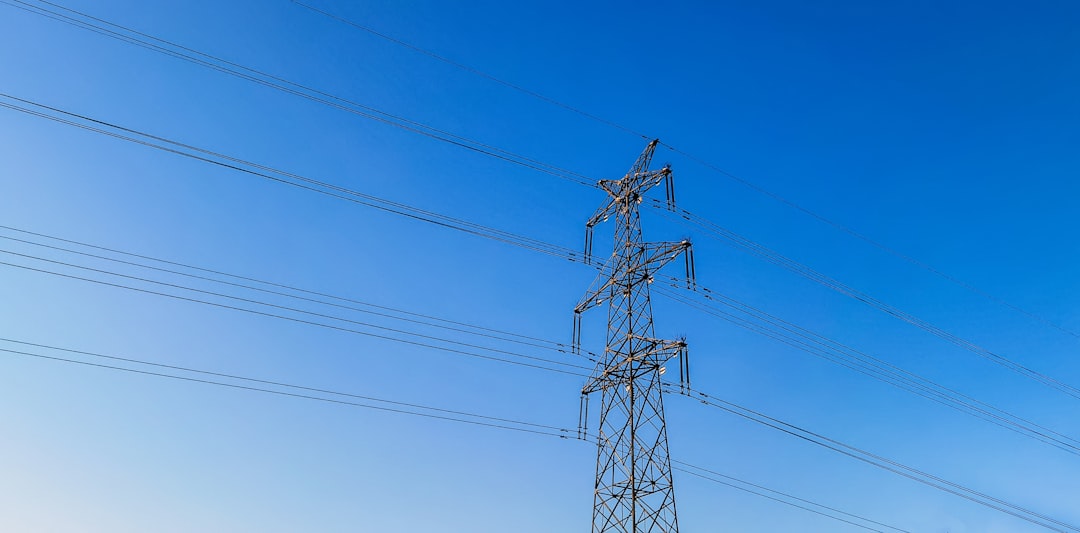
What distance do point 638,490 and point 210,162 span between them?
20.5 meters

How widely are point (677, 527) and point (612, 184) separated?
53.3 feet

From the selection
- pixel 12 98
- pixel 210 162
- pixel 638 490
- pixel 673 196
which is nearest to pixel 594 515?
pixel 638 490

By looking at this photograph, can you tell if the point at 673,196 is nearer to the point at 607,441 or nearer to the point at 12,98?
the point at 607,441

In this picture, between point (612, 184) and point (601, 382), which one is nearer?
point (601, 382)

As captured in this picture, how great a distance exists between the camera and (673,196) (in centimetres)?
3334

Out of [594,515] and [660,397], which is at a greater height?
[660,397]

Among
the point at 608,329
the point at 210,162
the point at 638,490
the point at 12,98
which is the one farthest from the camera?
the point at 608,329

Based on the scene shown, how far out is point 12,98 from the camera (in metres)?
23.0

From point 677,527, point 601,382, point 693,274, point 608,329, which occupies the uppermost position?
point 693,274

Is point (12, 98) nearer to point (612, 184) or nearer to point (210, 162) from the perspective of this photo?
point (210, 162)

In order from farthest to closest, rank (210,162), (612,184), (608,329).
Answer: (612,184), (608,329), (210,162)

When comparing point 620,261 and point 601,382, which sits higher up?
point 620,261

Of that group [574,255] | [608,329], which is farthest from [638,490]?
[574,255]

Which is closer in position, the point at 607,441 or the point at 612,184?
the point at 607,441
